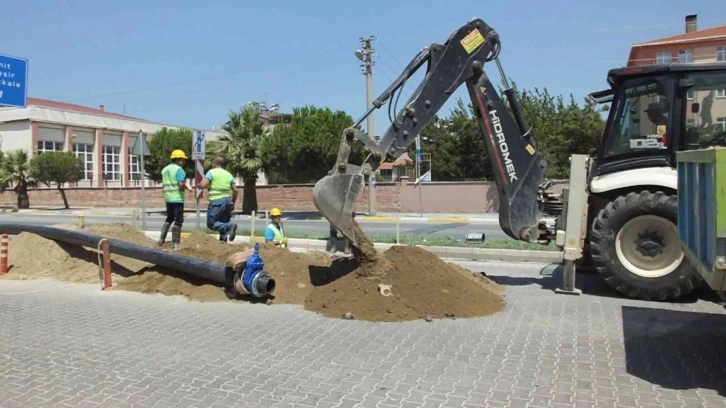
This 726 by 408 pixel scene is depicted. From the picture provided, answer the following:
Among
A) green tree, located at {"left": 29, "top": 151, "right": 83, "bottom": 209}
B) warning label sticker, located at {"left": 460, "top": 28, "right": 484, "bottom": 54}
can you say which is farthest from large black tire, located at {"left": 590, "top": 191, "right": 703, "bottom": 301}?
green tree, located at {"left": 29, "top": 151, "right": 83, "bottom": 209}

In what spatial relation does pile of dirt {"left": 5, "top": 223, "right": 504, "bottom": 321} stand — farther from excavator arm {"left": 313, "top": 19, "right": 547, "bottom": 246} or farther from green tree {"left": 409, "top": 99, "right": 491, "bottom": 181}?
green tree {"left": 409, "top": 99, "right": 491, "bottom": 181}

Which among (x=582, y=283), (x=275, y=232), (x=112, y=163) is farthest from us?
(x=112, y=163)

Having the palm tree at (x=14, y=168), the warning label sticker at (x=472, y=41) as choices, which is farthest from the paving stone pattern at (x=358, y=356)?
the palm tree at (x=14, y=168)

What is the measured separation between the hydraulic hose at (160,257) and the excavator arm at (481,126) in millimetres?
1733

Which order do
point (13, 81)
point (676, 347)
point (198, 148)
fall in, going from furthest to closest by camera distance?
point (198, 148), point (13, 81), point (676, 347)

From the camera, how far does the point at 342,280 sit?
773 centimetres

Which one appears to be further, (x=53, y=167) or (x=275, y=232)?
(x=53, y=167)

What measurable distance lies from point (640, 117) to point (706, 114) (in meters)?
0.76

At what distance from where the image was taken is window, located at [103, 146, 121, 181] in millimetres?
57250

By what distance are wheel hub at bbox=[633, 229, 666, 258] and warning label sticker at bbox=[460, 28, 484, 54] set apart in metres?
3.34

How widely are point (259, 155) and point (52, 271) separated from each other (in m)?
20.4

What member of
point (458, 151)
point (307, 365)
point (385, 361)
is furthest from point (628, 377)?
point (458, 151)

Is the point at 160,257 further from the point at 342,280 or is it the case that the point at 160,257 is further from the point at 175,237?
the point at 342,280

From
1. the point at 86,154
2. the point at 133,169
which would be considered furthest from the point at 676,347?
the point at 133,169
